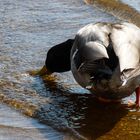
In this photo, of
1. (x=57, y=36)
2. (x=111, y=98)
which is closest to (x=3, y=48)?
(x=57, y=36)

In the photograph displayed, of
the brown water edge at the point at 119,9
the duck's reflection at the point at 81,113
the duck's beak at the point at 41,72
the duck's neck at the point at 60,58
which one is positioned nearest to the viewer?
the duck's reflection at the point at 81,113

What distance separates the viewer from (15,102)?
17.1 feet

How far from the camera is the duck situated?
4.40 m

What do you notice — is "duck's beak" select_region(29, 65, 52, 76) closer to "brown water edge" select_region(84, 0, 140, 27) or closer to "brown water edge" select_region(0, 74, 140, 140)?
"brown water edge" select_region(0, 74, 140, 140)

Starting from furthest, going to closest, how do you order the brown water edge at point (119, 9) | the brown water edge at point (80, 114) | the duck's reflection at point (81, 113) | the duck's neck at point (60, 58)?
the brown water edge at point (119, 9)
the duck's neck at point (60, 58)
the duck's reflection at point (81, 113)
the brown water edge at point (80, 114)

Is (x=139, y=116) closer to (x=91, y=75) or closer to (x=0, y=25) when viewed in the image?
(x=91, y=75)

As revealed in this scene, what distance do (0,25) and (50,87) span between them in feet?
6.42

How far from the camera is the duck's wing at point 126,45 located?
4.36 metres

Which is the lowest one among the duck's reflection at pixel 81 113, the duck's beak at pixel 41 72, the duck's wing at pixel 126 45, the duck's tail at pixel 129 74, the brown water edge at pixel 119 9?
the brown water edge at pixel 119 9

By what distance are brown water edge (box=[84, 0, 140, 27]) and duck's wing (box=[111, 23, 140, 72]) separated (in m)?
3.21

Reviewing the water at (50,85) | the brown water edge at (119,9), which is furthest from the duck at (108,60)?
the brown water edge at (119,9)

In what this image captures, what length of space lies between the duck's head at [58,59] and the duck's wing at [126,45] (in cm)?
95

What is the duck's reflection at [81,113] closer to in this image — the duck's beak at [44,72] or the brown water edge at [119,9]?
the duck's beak at [44,72]

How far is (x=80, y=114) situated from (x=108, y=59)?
0.85 meters
